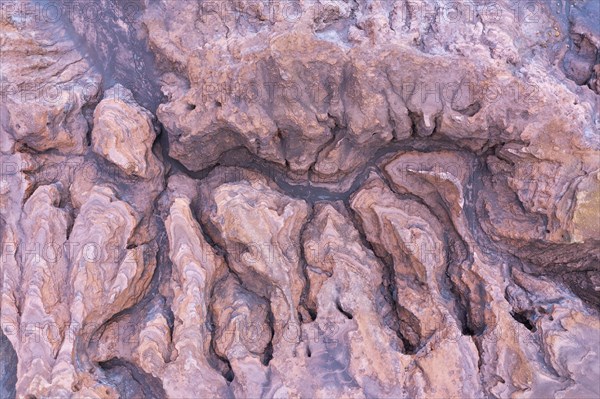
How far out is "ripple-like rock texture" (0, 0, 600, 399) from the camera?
8.15 ft

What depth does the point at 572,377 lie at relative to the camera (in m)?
2.36

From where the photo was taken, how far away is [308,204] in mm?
2959

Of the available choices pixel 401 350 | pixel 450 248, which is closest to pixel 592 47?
pixel 450 248

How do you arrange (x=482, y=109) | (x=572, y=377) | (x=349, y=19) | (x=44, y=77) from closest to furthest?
(x=572, y=377) < (x=482, y=109) < (x=349, y=19) < (x=44, y=77)

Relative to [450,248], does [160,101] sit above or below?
above

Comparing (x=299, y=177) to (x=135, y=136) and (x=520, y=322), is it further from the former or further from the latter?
(x=520, y=322)

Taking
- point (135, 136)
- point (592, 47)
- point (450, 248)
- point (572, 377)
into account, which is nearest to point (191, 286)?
point (135, 136)

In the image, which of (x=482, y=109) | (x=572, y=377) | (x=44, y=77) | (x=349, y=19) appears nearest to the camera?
(x=572, y=377)

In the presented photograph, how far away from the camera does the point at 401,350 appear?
260cm

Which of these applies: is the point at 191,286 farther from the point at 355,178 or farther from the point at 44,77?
the point at 44,77

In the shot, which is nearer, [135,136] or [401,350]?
[401,350]

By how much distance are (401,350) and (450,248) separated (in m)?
0.64

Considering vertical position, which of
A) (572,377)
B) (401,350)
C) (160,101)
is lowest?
(401,350)

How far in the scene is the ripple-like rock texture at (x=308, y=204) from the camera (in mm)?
2484
